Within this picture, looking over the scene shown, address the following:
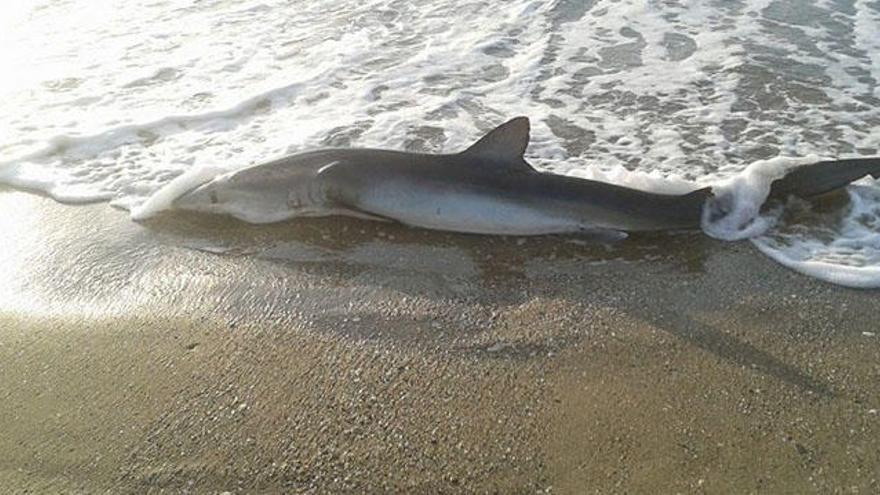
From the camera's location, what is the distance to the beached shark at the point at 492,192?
13.0ft

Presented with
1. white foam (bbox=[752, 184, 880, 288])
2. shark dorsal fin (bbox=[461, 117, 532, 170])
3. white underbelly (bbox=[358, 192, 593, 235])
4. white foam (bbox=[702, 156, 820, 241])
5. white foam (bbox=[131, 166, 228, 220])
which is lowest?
white foam (bbox=[752, 184, 880, 288])

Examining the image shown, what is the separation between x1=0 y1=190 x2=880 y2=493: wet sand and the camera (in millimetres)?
2709

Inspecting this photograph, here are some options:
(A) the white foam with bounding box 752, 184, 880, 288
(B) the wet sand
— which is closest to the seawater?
(A) the white foam with bounding box 752, 184, 880, 288

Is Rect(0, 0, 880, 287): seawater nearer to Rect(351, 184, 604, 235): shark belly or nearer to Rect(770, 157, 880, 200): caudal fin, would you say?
Rect(770, 157, 880, 200): caudal fin

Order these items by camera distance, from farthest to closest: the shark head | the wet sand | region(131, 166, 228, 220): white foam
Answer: region(131, 166, 228, 220): white foam, the shark head, the wet sand

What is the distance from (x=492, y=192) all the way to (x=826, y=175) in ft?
6.69

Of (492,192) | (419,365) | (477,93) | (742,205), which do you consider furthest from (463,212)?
(477,93)

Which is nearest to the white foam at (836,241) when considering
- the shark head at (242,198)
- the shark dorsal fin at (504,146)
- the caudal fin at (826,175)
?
the caudal fin at (826,175)

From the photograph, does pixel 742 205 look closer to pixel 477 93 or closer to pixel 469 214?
pixel 469 214

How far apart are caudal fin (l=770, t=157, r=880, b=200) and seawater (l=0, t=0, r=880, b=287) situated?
0.13 metres

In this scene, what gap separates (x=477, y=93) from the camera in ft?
19.8

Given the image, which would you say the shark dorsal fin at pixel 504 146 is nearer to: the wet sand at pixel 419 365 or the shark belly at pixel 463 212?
the shark belly at pixel 463 212

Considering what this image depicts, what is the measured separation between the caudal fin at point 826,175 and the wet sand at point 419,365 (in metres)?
0.62

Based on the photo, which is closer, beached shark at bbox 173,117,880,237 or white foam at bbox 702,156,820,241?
beached shark at bbox 173,117,880,237
